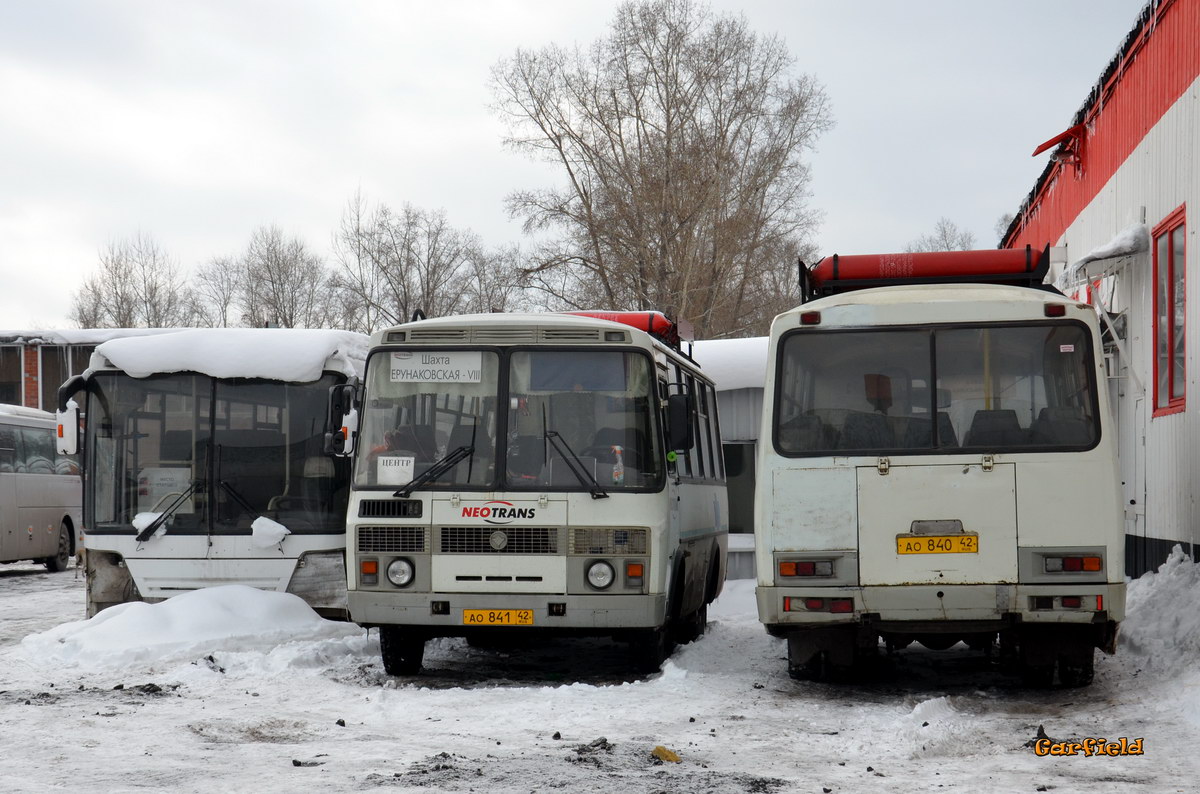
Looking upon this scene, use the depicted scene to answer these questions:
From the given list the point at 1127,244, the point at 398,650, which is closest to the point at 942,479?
the point at 398,650

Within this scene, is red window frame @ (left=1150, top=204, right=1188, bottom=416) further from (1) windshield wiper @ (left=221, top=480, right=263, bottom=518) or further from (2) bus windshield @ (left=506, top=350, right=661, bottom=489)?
(1) windshield wiper @ (left=221, top=480, right=263, bottom=518)

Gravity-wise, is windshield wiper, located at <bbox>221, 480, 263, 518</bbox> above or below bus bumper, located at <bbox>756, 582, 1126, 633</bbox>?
above

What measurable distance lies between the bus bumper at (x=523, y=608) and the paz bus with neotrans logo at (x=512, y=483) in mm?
11

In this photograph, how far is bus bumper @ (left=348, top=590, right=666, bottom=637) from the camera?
10.6m

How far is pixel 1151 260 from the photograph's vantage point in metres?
15.5

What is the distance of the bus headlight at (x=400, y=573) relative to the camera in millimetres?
10750

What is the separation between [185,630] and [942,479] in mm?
6835

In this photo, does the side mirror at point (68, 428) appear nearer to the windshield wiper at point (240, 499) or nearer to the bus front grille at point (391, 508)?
the windshield wiper at point (240, 499)

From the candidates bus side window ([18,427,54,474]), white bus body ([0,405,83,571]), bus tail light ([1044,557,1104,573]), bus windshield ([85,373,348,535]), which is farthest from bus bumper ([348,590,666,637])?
bus side window ([18,427,54,474])

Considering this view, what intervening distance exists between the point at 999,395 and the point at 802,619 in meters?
2.09

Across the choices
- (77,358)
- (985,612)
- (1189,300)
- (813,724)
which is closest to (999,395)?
(985,612)

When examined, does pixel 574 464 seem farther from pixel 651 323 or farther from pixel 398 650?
pixel 651 323

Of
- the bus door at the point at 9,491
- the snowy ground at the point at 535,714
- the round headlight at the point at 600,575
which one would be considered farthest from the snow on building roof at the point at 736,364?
the bus door at the point at 9,491

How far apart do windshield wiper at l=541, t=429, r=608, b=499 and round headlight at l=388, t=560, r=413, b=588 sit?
4.65ft
